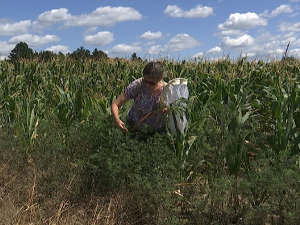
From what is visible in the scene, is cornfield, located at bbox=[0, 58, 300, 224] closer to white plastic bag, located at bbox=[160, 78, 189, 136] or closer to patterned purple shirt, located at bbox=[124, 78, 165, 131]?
white plastic bag, located at bbox=[160, 78, 189, 136]

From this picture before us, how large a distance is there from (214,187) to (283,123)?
1.34 metres

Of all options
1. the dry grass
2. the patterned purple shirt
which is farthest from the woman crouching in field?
the dry grass

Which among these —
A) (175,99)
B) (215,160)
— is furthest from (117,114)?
(215,160)

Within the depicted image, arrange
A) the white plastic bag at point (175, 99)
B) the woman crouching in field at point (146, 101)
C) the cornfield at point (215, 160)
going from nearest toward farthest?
the cornfield at point (215, 160)
the white plastic bag at point (175, 99)
the woman crouching in field at point (146, 101)

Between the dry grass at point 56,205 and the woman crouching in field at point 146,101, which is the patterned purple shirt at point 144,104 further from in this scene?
the dry grass at point 56,205

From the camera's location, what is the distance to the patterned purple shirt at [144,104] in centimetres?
448

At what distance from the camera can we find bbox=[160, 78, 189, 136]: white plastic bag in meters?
4.17

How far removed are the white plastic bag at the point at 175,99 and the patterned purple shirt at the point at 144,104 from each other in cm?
22

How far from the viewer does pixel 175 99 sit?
4230mm

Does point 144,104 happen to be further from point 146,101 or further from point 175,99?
point 175,99

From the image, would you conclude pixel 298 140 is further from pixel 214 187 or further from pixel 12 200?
pixel 12 200

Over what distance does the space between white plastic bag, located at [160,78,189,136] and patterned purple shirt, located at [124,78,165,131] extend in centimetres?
22

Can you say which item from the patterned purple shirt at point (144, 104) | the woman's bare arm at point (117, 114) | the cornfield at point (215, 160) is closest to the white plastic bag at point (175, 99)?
the cornfield at point (215, 160)

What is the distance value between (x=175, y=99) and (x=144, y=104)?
1.43 feet
